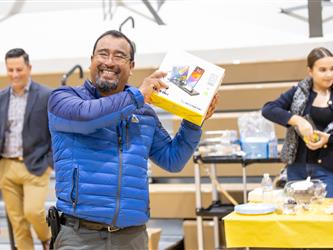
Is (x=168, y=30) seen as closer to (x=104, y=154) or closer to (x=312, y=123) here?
(x=312, y=123)

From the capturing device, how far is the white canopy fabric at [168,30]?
20.1 ft

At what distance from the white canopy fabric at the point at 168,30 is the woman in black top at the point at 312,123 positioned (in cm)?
181

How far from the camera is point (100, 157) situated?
7.92ft

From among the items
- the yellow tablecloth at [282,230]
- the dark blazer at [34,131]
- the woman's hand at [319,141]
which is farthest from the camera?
the dark blazer at [34,131]

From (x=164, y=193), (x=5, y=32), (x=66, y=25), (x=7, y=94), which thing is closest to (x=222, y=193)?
(x=164, y=193)

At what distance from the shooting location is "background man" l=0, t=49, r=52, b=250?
4910 millimetres

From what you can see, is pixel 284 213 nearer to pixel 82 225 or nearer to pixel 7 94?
pixel 82 225

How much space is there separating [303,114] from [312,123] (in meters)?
0.10

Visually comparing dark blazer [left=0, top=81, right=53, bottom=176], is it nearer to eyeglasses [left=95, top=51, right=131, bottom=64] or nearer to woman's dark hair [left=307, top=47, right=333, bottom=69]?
woman's dark hair [left=307, top=47, right=333, bottom=69]

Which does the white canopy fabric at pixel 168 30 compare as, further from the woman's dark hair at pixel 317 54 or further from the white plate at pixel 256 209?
the white plate at pixel 256 209

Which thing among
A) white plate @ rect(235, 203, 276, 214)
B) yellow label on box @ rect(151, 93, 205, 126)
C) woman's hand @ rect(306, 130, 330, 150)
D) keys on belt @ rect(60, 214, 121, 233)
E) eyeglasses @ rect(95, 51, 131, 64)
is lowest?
white plate @ rect(235, 203, 276, 214)

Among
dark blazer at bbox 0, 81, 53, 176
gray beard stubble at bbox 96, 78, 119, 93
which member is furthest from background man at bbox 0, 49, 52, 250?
gray beard stubble at bbox 96, 78, 119, 93

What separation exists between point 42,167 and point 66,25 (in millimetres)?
2674

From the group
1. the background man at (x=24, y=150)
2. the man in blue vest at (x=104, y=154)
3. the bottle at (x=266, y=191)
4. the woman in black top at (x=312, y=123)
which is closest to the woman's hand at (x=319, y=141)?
the woman in black top at (x=312, y=123)
